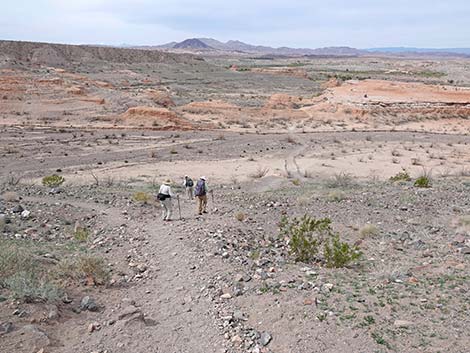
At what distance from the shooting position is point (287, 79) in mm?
76312

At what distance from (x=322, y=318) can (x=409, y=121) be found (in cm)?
3947

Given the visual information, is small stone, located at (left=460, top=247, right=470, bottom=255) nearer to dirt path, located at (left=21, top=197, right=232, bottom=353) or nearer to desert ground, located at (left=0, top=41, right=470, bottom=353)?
desert ground, located at (left=0, top=41, right=470, bottom=353)

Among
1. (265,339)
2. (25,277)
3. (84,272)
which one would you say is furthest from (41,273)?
(265,339)

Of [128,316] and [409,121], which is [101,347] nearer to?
[128,316]

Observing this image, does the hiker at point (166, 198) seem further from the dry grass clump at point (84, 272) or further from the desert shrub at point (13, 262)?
the desert shrub at point (13, 262)

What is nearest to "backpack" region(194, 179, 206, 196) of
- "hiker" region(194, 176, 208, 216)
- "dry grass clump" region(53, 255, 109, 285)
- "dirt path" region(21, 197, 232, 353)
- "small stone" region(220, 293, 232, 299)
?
Answer: "hiker" region(194, 176, 208, 216)

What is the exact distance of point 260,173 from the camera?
871 inches

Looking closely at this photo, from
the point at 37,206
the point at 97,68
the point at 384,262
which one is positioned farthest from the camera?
the point at 97,68

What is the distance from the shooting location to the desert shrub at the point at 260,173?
71.3ft

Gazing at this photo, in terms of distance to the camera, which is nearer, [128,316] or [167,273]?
[128,316]

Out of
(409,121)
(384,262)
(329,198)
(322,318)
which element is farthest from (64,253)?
(409,121)

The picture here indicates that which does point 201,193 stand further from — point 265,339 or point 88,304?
point 265,339

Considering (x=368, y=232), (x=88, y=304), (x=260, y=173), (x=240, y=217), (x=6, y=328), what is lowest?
(x=260, y=173)

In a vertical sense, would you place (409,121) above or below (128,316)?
below
